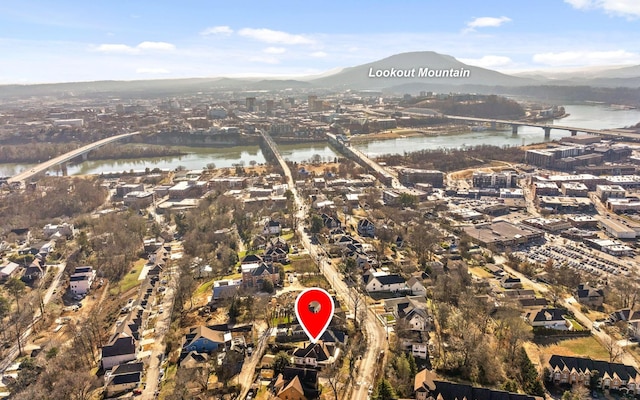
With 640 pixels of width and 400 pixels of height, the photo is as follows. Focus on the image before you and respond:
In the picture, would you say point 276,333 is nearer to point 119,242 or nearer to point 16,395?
point 16,395

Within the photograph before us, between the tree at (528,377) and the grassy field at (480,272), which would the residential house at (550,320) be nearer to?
the tree at (528,377)

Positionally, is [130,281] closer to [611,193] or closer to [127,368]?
[127,368]

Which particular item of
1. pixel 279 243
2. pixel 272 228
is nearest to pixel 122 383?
pixel 279 243

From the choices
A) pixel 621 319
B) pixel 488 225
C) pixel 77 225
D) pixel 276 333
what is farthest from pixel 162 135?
pixel 621 319

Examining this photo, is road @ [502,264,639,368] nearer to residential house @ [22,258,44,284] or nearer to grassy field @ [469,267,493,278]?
grassy field @ [469,267,493,278]

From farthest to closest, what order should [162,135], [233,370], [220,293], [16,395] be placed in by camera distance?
[162,135] → [220,293] → [233,370] → [16,395]

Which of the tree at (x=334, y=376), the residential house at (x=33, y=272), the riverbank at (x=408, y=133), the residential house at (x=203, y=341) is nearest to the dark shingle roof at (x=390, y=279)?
the tree at (x=334, y=376)

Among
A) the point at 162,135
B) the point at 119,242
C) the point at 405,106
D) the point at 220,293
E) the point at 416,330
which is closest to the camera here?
the point at 416,330
